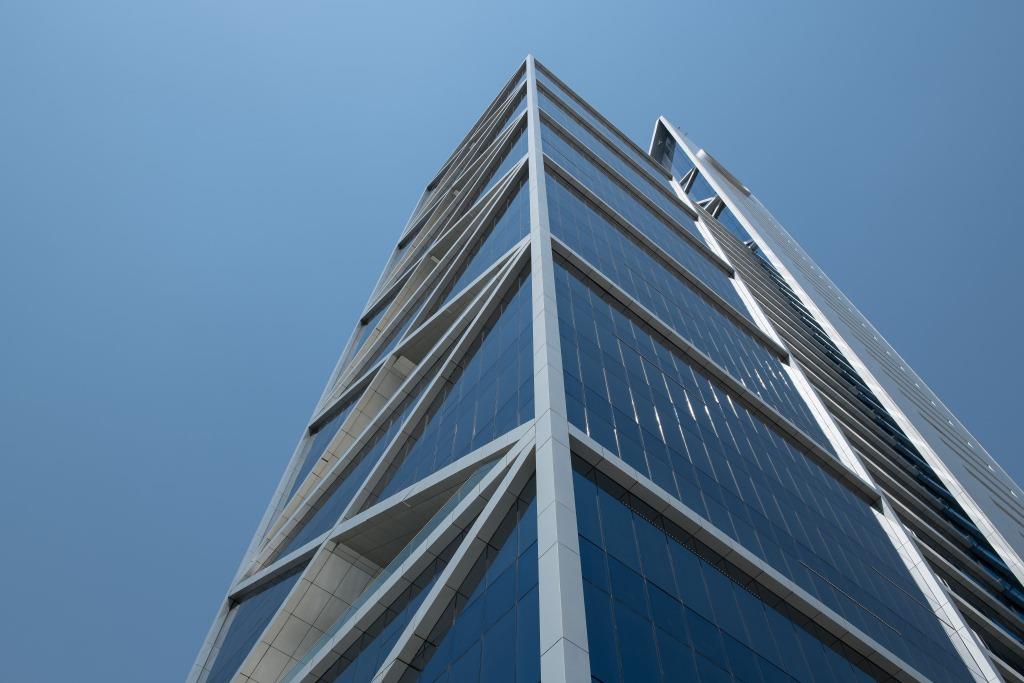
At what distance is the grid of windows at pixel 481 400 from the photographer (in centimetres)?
1998

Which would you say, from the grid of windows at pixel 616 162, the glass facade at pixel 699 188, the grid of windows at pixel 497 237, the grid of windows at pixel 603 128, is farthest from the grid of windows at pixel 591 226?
the glass facade at pixel 699 188

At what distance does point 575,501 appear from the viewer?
50.4 feet

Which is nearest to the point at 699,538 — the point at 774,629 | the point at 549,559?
the point at 774,629

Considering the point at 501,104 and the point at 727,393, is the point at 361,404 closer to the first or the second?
the point at 727,393

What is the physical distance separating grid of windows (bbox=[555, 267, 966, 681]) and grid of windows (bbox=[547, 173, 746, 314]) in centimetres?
551

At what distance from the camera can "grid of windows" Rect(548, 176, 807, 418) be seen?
30109 millimetres

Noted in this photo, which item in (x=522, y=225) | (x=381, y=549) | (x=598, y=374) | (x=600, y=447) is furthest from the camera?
(x=522, y=225)

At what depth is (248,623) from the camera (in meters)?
29.8

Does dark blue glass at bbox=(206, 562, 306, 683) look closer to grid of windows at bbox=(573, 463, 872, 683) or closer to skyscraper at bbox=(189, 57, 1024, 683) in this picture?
skyscraper at bbox=(189, 57, 1024, 683)

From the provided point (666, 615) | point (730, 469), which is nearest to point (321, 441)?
point (730, 469)

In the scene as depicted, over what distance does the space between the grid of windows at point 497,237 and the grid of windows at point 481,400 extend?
4.73 meters

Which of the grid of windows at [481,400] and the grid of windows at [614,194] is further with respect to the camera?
the grid of windows at [614,194]

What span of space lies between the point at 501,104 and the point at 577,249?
3982 cm

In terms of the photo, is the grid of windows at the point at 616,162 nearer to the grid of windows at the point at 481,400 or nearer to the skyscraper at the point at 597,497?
the skyscraper at the point at 597,497
